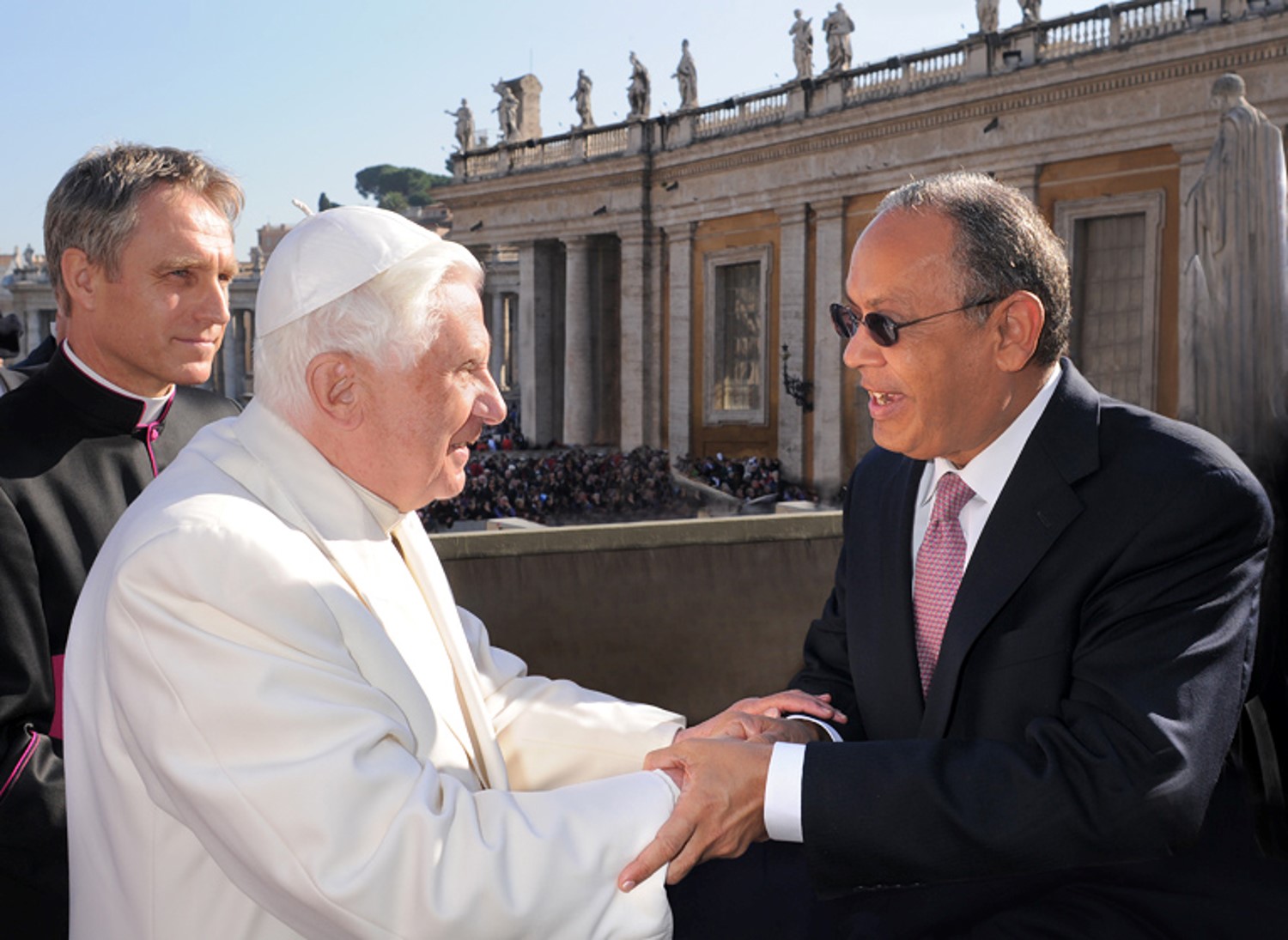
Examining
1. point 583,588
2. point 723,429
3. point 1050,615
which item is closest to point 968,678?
point 1050,615

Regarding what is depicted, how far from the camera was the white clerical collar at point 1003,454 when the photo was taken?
2301 millimetres

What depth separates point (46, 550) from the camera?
7.90ft

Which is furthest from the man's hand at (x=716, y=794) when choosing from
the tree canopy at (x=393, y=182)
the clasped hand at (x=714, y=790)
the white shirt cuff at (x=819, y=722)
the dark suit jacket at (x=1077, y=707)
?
the tree canopy at (x=393, y=182)

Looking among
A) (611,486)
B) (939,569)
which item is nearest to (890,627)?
(939,569)

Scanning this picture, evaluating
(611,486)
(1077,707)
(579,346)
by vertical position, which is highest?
(579,346)

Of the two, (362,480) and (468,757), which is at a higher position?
(362,480)

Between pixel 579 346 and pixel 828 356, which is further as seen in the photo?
pixel 579 346

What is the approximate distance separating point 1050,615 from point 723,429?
69.4 ft

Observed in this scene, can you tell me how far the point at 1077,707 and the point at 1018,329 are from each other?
71cm

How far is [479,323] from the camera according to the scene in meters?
1.92

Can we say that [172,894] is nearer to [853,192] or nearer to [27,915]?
[27,915]

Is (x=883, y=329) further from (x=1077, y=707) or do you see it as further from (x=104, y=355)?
(x=104, y=355)

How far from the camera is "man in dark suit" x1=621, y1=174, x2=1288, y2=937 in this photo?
6.53 ft

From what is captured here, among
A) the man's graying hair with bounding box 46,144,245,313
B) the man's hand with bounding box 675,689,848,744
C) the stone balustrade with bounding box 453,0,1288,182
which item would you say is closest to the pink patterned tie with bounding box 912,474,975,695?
the man's hand with bounding box 675,689,848,744
